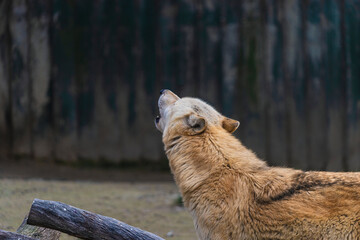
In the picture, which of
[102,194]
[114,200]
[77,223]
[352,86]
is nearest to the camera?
[77,223]

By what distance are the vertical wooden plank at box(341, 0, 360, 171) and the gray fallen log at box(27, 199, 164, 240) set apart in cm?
652

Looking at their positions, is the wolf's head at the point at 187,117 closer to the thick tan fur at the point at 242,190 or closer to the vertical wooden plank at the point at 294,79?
the thick tan fur at the point at 242,190

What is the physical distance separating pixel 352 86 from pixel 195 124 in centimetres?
574

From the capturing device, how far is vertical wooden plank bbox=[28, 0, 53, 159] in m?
9.70

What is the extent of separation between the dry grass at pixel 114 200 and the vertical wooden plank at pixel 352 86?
10.6 ft

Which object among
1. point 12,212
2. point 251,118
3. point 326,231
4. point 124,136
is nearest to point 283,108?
point 251,118

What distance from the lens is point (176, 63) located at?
971 centimetres

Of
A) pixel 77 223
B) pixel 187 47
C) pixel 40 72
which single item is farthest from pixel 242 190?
pixel 40 72

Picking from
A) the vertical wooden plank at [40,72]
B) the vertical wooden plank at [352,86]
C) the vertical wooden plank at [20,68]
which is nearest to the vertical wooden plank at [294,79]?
the vertical wooden plank at [352,86]

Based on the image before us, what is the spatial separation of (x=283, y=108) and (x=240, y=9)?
1894 mm

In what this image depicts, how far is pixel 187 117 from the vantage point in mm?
4738

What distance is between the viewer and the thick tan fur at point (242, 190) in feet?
13.4

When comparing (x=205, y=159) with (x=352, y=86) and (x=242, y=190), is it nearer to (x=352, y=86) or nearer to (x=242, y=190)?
(x=242, y=190)

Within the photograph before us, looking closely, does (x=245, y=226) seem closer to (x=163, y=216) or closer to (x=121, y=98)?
(x=163, y=216)
